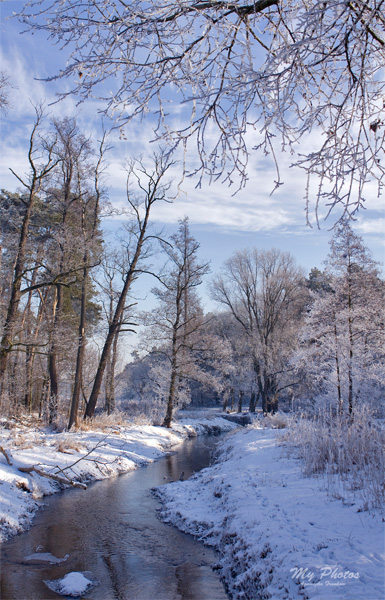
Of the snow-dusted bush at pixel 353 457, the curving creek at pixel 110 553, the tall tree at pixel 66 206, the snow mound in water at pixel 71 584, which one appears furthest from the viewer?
the tall tree at pixel 66 206

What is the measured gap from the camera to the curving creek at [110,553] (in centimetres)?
480

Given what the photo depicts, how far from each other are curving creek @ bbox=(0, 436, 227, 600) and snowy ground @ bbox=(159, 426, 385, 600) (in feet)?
1.26

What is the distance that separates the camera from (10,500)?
723cm

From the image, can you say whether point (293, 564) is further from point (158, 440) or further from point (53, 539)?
point (158, 440)

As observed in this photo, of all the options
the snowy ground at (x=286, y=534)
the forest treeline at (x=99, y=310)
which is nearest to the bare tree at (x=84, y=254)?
the forest treeline at (x=99, y=310)

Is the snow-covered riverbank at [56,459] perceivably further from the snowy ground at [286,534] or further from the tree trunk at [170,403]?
the tree trunk at [170,403]

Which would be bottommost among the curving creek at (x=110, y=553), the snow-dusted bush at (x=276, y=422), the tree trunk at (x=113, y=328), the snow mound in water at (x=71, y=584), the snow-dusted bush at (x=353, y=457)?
the curving creek at (x=110, y=553)

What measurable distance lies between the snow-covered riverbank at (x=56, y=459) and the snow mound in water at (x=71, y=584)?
1722mm

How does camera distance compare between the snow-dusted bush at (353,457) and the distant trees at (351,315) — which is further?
the distant trees at (351,315)

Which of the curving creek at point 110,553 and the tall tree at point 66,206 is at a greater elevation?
the tall tree at point 66,206

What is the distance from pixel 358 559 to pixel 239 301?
3028 cm

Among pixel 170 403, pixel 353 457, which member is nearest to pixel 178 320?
pixel 170 403

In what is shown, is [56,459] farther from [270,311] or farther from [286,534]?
[270,311]

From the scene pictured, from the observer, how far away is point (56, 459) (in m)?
10.1
